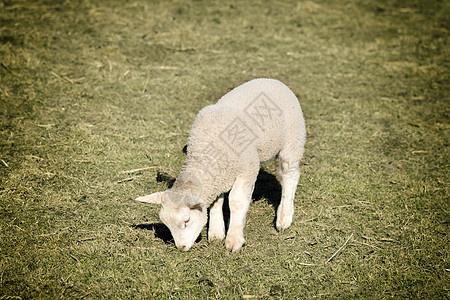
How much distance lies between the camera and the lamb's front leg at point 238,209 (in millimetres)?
4395

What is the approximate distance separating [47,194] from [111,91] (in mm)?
2962

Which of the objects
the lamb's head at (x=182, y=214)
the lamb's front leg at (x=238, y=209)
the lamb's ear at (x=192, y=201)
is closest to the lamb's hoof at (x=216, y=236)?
the lamb's front leg at (x=238, y=209)

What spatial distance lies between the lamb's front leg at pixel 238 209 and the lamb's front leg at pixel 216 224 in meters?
0.23

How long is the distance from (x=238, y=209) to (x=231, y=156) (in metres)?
0.58

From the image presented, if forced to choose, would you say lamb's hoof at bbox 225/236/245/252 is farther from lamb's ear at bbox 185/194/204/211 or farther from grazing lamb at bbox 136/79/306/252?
lamb's ear at bbox 185/194/204/211

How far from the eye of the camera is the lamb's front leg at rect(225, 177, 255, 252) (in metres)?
4.39

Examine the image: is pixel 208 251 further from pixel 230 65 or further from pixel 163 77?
pixel 230 65

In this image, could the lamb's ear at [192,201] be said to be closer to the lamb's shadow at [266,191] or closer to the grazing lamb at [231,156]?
the grazing lamb at [231,156]

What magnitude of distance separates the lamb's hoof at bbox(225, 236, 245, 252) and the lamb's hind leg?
632 millimetres

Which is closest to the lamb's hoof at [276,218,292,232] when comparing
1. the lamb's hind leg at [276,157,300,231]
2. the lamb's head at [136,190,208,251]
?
the lamb's hind leg at [276,157,300,231]

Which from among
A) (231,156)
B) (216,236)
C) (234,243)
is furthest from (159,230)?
(231,156)

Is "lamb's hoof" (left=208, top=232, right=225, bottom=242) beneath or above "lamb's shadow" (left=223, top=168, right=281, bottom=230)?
above

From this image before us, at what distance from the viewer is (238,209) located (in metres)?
4.42

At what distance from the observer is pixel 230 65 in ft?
29.6
